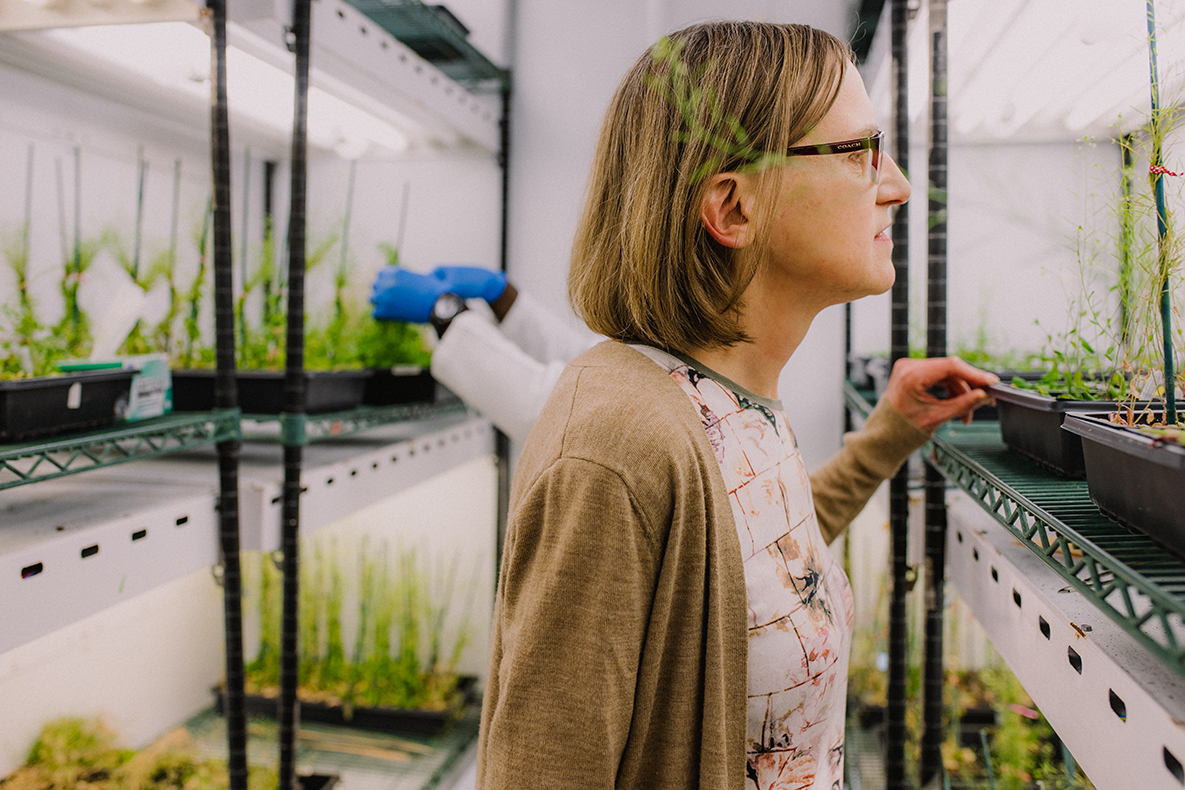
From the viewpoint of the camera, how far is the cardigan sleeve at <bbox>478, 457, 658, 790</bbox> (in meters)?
0.42

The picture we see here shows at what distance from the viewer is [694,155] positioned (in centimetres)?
51

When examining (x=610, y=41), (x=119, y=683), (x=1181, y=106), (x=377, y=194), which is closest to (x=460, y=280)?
(x=377, y=194)

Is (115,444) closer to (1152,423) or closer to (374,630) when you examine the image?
(1152,423)

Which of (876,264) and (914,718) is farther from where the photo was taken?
(914,718)

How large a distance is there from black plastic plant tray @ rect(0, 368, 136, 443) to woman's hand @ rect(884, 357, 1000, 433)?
36.0 inches

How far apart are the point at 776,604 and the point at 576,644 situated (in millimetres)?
165

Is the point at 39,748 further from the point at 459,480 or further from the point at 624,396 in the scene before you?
the point at 624,396

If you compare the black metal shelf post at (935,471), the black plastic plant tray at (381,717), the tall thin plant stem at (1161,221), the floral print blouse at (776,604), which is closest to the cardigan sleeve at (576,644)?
the floral print blouse at (776,604)

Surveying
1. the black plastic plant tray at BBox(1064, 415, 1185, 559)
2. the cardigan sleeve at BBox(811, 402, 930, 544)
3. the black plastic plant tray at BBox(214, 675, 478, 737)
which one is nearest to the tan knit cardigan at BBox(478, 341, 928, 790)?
the black plastic plant tray at BBox(1064, 415, 1185, 559)

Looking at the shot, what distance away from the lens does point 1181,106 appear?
0.47 meters

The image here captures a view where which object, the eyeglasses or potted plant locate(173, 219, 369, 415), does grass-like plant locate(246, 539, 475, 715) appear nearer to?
potted plant locate(173, 219, 369, 415)

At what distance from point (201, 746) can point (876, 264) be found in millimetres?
1619

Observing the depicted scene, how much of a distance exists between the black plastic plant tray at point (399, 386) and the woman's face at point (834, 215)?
0.98m

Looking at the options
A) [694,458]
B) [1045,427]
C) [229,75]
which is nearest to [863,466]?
[1045,427]
